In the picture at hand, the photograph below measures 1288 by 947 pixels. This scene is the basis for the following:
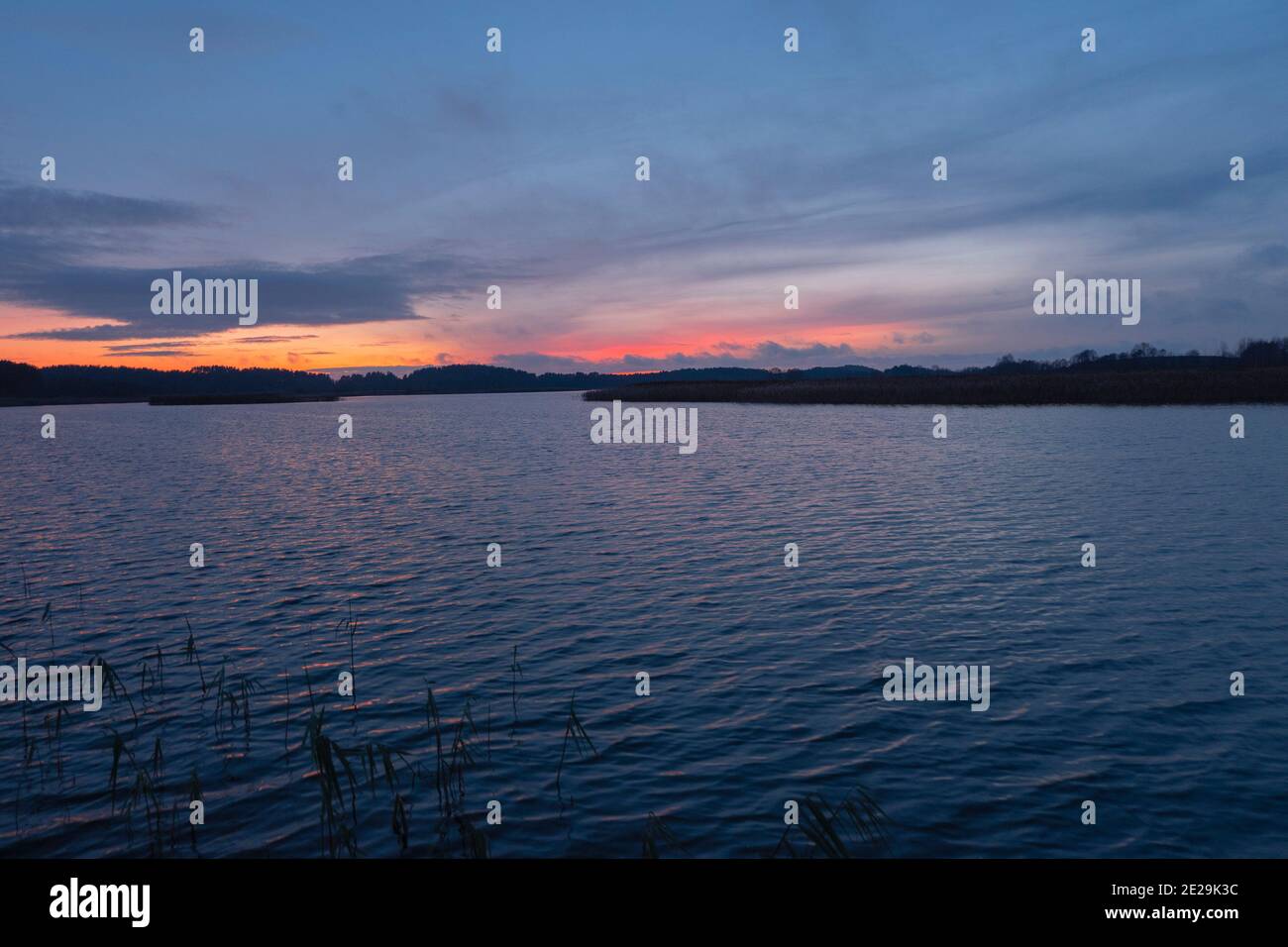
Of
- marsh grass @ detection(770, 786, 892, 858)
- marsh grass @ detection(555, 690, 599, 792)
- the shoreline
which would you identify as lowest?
marsh grass @ detection(770, 786, 892, 858)

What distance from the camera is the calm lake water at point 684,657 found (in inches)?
441

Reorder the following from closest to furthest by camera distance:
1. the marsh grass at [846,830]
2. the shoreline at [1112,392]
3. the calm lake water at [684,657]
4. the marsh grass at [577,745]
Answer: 1. the marsh grass at [846,830]
2. the calm lake water at [684,657]
3. the marsh grass at [577,745]
4. the shoreline at [1112,392]

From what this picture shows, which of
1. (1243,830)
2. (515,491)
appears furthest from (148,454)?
(1243,830)

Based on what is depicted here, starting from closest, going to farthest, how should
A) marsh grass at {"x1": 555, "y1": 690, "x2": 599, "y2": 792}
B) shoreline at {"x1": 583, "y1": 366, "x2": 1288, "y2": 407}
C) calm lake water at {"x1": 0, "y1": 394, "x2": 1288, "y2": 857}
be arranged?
calm lake water at {"x1": 0, "y1": 394, "x2": 1288, "y2": 857}, marsh grass at {"x1": 555, "y1": 690, "x2": 599, "y2": 792}, shoreline at {"x1": 583, "y1": 366, "x2": 1288, "y2": 407}

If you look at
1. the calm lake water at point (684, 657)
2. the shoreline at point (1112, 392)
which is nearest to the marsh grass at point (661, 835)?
the calm lake water at point (684, 657)

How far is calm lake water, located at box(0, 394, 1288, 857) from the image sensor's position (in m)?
11.2

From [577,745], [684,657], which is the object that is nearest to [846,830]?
[577,745]

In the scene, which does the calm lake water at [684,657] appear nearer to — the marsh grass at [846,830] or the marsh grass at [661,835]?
the marsh grass at [661,835]

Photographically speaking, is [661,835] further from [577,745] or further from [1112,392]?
[1112,392]

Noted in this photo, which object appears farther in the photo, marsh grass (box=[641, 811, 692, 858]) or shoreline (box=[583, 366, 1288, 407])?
shoreline (box=[583, 366, 1288, 407])

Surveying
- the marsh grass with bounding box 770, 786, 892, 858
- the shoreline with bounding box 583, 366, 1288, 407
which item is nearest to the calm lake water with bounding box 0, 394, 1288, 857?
the marsh grass with bounding box 770, 786, 892, 858

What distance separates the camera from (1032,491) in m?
41.2

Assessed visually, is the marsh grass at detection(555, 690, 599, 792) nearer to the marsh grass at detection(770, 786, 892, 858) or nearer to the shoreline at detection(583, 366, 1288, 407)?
the marsh grass at detection(770, 786, 892, 858)

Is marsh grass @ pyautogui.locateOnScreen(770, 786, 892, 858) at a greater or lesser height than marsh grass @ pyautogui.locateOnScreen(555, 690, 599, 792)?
lesser
